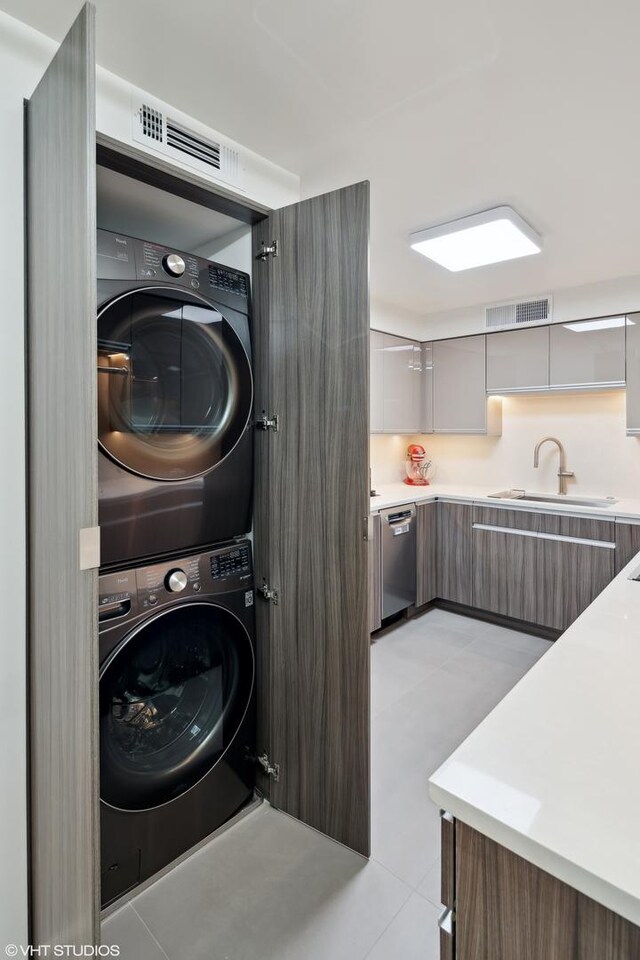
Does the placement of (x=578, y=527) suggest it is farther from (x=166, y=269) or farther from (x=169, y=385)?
(x=166, y=269)

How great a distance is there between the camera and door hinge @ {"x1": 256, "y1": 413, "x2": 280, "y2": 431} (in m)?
1.84

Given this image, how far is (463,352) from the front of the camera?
4.16 metres

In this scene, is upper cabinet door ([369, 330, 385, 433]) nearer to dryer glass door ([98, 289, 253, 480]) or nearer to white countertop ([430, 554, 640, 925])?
dryer glass door ([98, 289, 253, 480])

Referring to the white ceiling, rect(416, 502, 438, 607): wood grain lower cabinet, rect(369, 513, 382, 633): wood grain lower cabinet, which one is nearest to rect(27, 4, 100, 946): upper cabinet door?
the white ceiling

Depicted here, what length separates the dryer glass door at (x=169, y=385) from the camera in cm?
145

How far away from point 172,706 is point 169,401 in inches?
40.2

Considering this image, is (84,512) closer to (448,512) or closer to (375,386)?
(375,386)

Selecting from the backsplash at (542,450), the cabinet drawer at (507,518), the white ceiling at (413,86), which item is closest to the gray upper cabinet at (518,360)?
the backsplash at (542,450)

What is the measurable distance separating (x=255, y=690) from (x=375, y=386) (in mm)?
2544

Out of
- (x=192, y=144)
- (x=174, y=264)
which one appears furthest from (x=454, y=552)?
(x=192, y=144)

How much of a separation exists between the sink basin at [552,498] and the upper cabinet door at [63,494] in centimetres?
325

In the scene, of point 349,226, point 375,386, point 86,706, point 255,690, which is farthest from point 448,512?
point 86,706

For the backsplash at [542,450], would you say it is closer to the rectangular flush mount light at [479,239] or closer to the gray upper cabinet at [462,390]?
the gray upper cabinet at [462,390]

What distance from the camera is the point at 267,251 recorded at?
1825 millimetres
